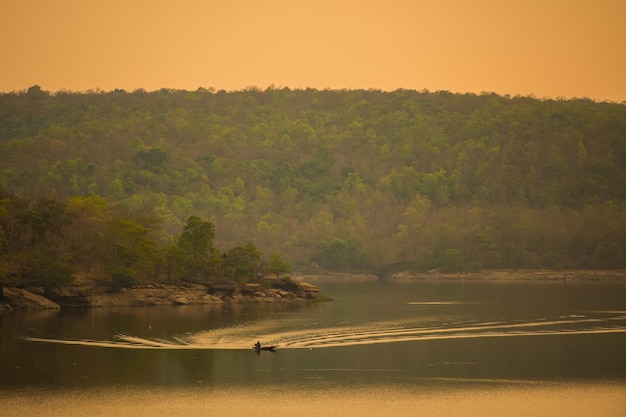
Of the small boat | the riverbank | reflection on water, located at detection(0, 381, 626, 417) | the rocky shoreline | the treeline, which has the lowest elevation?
reflection on water, located at detection(0, 381, 626, 417)

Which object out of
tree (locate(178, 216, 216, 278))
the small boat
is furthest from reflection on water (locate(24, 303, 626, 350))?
tree (locate(178, 216, 216, 278))

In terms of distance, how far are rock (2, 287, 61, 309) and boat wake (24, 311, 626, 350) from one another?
2133cm

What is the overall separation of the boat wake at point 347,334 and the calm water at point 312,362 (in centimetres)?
10

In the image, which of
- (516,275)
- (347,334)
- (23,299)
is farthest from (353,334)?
(516,275)

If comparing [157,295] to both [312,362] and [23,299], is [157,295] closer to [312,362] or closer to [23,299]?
[23,299]

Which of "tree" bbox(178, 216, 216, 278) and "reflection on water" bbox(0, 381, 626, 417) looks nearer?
"reflection on water" bbox(0, 381, 626, 417)

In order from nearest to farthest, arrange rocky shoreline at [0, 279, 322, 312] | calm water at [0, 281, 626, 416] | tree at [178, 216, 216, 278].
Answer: calm water at [0, 281, 626, 416] → rocky shoreline at [0, 279, 322, 312] → tree at [178, 216, 216, 278]

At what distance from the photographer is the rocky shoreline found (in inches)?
3551

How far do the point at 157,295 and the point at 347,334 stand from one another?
100.0ft

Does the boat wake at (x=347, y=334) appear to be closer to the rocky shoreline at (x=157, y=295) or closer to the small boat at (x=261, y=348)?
the small boat at (x=261, y=348)

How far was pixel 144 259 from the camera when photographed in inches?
3984

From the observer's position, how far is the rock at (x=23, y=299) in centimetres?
8919

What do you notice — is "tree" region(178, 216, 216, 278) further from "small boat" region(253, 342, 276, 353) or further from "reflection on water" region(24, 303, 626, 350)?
"small boat" region(253, 342, 276, 353)

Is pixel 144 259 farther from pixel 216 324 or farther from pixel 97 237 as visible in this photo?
pixel 216 324
